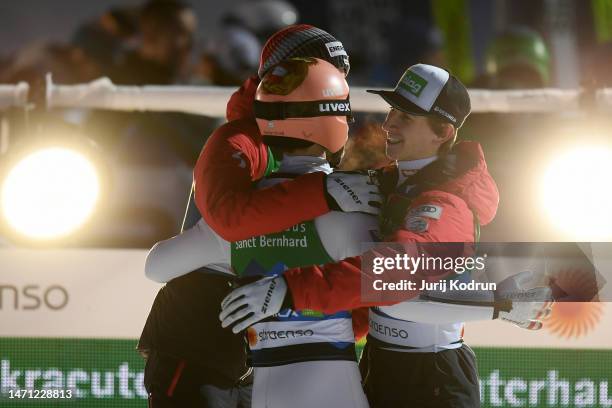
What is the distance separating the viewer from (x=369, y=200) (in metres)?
3.00

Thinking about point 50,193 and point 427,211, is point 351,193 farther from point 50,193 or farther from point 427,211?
point 50,193

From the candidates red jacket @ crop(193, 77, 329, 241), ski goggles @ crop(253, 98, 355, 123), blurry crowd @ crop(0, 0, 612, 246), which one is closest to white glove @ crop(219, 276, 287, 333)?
red jacket @ crop(193, 77, 329, 241)

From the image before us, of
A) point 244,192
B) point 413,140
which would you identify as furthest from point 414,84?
point 244,192

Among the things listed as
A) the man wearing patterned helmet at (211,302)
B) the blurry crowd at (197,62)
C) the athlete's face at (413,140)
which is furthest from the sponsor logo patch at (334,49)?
the blurry crowd at (197,62)

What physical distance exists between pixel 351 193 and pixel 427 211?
0.21 m

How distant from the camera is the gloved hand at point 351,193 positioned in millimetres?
2961

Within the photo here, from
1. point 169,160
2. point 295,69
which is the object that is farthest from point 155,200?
point 295,69

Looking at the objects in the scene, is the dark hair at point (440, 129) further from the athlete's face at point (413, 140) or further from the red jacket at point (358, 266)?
the red jacket at point (358, 266)

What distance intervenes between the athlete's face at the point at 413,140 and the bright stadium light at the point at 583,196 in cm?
143

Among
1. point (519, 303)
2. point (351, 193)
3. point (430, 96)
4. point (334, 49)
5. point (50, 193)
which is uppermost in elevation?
point (50, 193)

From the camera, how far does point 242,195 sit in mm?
3049

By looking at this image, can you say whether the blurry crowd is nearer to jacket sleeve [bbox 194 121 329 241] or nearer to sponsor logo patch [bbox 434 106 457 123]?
sponsor logo patch [bbox 434 106 457 123]

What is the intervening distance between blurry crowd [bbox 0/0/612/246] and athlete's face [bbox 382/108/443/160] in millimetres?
786

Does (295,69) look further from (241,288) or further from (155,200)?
(155,200)
